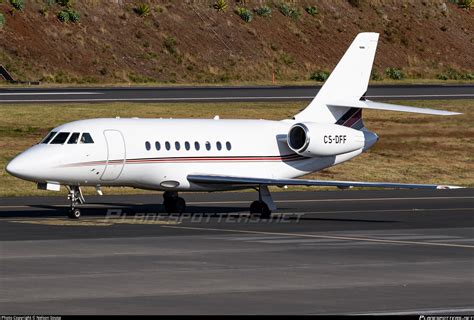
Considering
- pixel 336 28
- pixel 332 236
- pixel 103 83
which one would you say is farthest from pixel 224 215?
pixel 336 28

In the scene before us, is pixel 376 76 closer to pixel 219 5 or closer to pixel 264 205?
pixel 219 5

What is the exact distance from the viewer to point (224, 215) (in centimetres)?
3600

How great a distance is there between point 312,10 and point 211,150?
76.7m

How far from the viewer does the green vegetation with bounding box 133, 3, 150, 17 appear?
329ft

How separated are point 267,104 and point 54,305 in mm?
48419

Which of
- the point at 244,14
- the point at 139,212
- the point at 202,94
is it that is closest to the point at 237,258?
the point at 139,212

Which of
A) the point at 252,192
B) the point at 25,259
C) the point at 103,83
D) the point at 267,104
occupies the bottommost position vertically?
the point at 25,259

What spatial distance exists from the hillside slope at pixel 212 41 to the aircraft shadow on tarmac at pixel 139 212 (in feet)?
160

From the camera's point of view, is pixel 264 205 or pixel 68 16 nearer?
pixel 264 205

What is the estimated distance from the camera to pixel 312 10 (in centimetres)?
11144

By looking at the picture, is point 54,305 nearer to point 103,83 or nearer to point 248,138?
point 248,138

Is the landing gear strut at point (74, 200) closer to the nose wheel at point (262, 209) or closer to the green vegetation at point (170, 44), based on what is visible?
the nose wheel at point (262, 209)

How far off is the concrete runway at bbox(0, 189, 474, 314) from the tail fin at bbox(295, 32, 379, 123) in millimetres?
2965

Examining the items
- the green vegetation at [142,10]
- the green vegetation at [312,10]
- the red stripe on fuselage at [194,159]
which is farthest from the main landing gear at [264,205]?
the green vegetation at [312,10]
